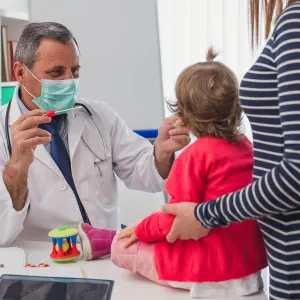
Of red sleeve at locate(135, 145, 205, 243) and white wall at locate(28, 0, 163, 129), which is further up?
white wall at locate(28, 0, 163, 129)

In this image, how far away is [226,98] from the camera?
949 mm

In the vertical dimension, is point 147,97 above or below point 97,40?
below

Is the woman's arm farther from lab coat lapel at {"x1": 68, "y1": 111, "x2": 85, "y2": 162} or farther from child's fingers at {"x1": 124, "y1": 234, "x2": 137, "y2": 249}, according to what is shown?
lab coat lapel at {"x1": 68, "y1": 111, "x2": 85, "y2": 162}

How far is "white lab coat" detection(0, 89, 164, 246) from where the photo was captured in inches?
57.8

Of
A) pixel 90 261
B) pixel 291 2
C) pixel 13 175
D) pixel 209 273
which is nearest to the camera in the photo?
pixel 291 2

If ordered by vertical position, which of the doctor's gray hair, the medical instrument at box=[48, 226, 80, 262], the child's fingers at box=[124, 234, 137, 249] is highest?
the doctor's gray hair

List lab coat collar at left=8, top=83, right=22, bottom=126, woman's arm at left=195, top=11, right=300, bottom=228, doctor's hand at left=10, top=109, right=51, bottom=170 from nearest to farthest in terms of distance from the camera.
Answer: woman's arm at left=195, top=11, right=300, bottom=228 < doctor's hand at left=10, top=109, right=51, bottom=170 < lab coat collar at left=8, top=83, right=22, bottom=126

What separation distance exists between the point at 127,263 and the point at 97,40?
1.86 m

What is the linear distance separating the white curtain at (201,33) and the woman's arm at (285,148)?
1612 mm

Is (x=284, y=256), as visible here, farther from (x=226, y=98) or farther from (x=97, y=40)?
(x=97, y=40)

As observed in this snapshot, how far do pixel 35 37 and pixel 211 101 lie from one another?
→ 90cm

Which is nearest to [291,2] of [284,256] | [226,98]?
[226,98]

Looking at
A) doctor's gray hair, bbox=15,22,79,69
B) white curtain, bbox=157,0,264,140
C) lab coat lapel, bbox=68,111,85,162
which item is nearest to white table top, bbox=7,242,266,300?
lab coat lapel, bbox=68,111,85,162

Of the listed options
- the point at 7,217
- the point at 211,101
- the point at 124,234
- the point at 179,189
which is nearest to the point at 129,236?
the point at 124,234
